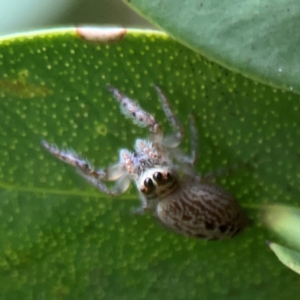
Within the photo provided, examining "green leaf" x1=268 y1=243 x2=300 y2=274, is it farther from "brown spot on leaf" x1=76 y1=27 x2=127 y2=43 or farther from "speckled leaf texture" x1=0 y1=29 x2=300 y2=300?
"brown spot on leaf" x1=76 y1=27 x2=127 y2=43

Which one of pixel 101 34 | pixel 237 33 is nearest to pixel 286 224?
pixel 237 33

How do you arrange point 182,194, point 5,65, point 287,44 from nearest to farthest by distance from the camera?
point 287,44
point 5,65
point 182,194

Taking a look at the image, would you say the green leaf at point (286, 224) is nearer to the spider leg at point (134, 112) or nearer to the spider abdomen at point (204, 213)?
the spider abdomen at point (204, 213)

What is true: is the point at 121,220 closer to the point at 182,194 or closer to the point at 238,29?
the point at 182,194

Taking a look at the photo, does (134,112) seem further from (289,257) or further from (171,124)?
(289,257)

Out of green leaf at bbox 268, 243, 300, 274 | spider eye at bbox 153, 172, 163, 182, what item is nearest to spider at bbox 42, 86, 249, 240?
spider eye at bbox 153, 172, 163, 182

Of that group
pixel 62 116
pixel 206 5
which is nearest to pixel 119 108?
pixel 62 116
